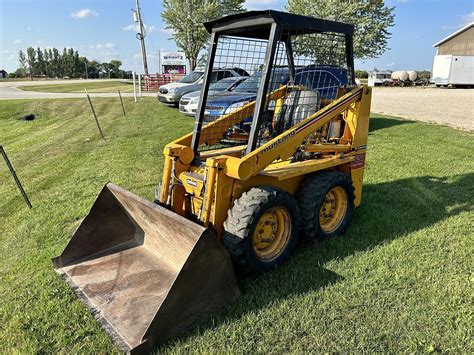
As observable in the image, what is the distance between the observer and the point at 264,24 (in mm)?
3213

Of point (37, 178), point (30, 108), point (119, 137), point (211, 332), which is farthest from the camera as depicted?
point (30, 108)

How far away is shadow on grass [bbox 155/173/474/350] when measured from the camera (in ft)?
10.00

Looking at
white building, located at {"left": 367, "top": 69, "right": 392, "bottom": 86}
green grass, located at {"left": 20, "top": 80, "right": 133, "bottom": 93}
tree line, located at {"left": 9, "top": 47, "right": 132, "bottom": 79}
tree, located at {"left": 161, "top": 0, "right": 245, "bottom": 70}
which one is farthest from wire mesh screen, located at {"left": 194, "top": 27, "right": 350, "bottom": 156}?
tree line, located at {"left": 9, "top": 47, "right": 132, "bottom": 79}

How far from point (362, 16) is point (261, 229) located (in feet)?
89.1

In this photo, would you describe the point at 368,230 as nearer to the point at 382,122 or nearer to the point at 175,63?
the point at 382,122

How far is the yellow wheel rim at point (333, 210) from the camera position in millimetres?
4008

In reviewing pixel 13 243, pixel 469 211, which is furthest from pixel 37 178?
pixel 469 211

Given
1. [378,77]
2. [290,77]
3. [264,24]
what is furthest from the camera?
[378,77]

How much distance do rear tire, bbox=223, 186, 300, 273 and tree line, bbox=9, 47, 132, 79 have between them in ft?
286

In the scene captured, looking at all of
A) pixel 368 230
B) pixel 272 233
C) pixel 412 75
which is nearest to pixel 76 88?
pixel 368 230

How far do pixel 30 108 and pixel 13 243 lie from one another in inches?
566

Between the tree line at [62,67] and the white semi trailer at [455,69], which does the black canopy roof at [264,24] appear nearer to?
the white semi trailer at [455,69]

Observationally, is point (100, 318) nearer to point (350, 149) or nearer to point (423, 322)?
point (423, 322)

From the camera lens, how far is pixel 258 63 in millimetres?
3826
